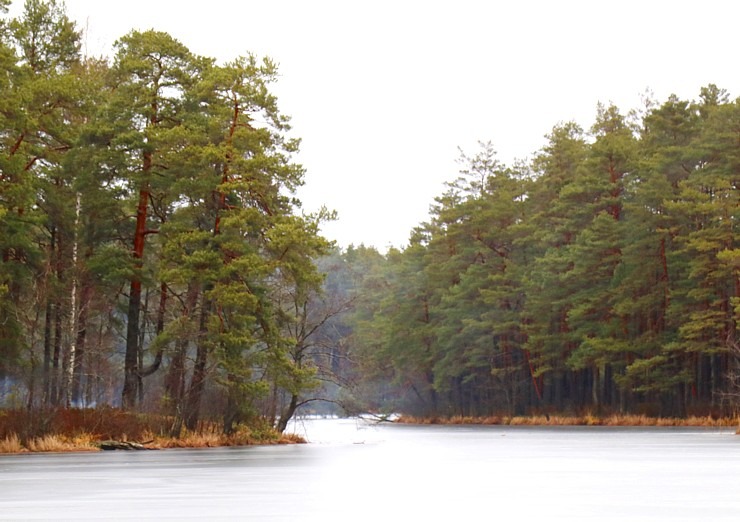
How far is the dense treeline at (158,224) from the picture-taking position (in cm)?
3894

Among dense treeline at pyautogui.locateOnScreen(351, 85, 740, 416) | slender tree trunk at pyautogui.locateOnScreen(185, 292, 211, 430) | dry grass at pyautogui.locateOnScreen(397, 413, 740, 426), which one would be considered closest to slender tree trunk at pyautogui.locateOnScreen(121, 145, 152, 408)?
slender tree trunk at pyautogui.locateOnScreen(185, 292, 211, 430)

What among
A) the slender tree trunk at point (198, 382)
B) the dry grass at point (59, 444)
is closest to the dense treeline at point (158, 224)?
the slender tree trunk at point (198, 382)

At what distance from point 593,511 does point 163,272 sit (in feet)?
89.7

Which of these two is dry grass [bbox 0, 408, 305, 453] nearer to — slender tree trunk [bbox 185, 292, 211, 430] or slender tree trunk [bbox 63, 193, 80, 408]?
slender tree trunk [bbox 185, 292, 211, 430]

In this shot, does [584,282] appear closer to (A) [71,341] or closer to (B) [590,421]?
(B) [590,421]

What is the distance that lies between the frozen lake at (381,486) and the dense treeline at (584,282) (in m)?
27.7

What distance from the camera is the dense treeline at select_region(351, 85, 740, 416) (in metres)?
61.9

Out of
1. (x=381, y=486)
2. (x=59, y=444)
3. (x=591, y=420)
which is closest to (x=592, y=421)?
(x=591, y=420)

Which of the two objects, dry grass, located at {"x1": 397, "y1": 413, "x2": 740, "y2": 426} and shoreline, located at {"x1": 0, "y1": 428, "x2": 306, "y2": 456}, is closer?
shoreline, located at {"x1": 0, "y1": 428, "x2": 306, "y2": 456}

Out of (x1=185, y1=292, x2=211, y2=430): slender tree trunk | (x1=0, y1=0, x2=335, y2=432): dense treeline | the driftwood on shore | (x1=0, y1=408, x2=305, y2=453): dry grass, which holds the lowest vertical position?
the driftwood on shore

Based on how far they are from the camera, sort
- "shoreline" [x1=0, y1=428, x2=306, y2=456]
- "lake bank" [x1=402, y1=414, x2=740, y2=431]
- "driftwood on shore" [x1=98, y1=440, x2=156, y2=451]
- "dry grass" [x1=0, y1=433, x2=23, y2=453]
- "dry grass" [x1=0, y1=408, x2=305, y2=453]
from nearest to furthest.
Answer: "dry grass" [x1=0, y1=433, x2=23, y2=453], "shoreline" [x1=0, y1=428, x2=306, y2=456], "dry grass" [x1=0, y1=408, x2=305, y2=453], "driftwood on shore" [x1=98, y1=440, x2=156, y2=451], "lake bank" [x1=402, y1=414, x2=740, y2=431]

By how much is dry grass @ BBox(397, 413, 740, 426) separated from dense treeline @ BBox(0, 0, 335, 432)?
24678mm

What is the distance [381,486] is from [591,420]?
165ft

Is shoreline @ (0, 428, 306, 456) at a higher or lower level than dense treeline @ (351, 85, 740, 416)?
lower
